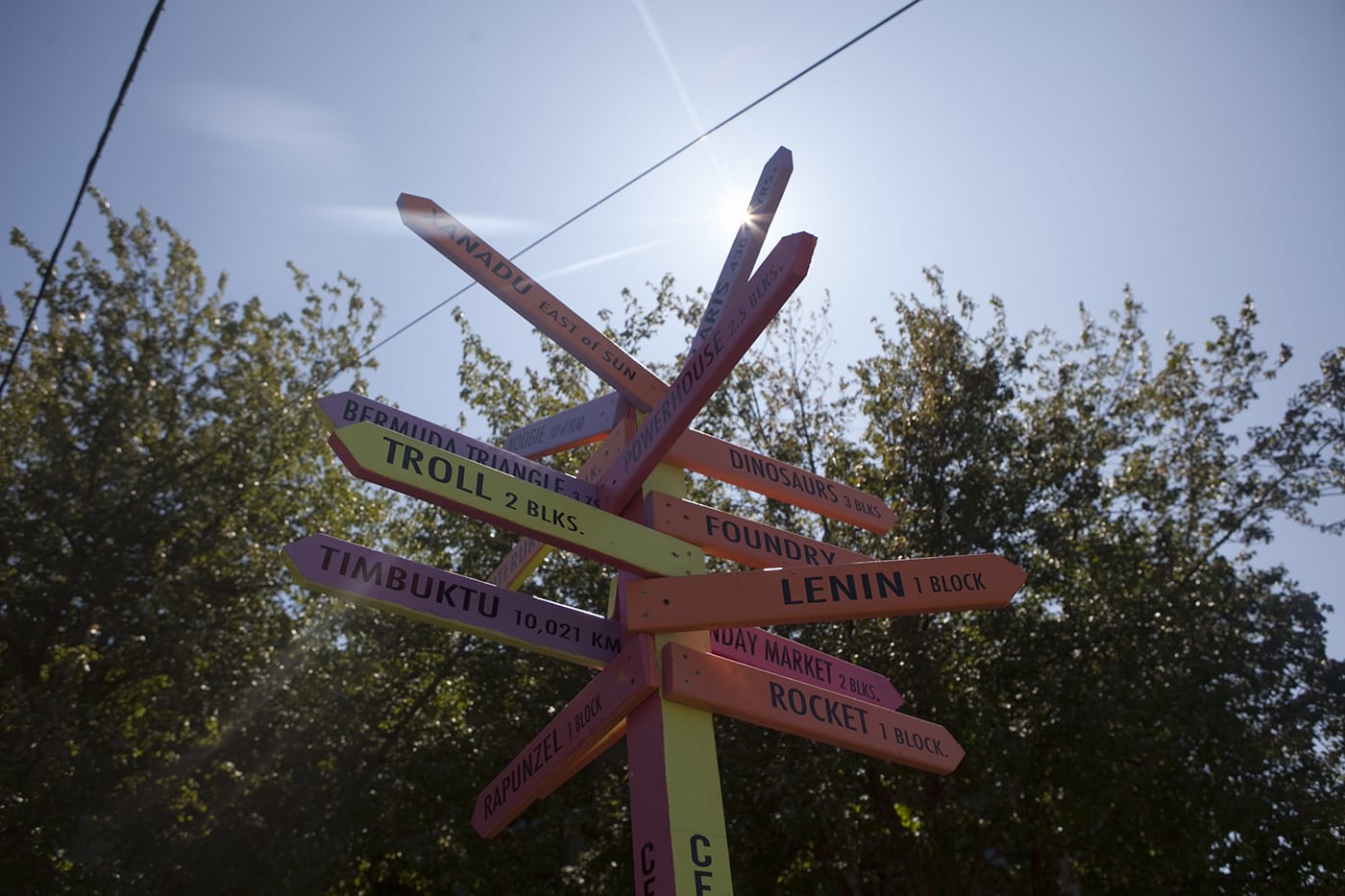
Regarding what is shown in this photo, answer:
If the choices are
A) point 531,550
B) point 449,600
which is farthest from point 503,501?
point 531,550

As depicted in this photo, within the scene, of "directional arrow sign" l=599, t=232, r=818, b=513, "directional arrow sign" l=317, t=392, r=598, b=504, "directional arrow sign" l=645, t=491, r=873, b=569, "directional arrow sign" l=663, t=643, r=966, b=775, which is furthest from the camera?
"directional arrow sign" l=645, t=491, r=873, b=569

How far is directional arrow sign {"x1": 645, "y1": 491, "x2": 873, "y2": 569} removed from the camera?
334 centimetres

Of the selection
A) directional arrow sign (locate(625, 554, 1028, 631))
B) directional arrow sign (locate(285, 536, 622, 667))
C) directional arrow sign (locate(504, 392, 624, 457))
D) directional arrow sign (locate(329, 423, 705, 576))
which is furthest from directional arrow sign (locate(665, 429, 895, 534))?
directional arrow sign (locate(625, 554, 1028, 631))

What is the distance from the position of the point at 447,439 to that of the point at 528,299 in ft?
2.29

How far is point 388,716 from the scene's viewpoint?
923cm

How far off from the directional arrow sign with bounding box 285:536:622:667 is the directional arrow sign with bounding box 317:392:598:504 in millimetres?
377

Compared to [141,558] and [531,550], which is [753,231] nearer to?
[531,550]

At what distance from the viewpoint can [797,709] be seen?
9.77 ft

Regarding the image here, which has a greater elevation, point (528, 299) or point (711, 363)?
point (528, 299)

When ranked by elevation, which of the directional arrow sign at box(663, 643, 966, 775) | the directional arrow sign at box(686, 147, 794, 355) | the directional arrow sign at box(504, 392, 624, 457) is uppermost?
the directional arrow sign at box(686, 147, 794, 355)

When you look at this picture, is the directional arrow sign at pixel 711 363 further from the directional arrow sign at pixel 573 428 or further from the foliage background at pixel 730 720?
the foliage background at pixel 730 720

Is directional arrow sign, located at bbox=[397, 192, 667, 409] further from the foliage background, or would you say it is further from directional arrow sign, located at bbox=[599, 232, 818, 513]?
the foliage background

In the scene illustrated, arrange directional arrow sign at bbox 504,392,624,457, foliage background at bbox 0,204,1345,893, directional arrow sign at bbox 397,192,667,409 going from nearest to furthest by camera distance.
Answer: directional arrow sign at bbox 397,192,667,409, directional arrow sign at bbox 504,392,624,457, foliage background at bbox 0,204,1345,893

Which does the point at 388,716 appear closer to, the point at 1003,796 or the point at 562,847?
the point at 562,847
